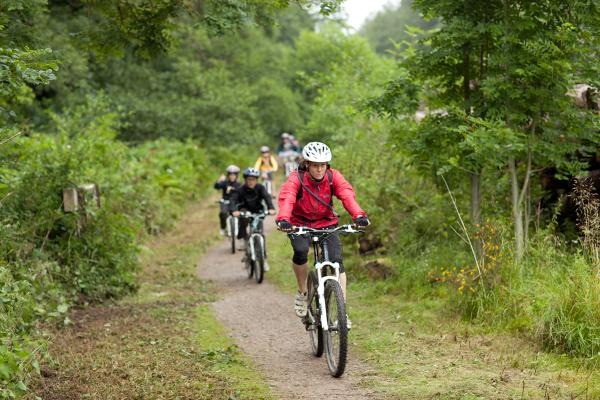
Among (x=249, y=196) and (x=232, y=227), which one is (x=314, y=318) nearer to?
(x=249, y=196)

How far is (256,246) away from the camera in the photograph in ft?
42.1

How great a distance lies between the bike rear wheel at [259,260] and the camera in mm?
12742

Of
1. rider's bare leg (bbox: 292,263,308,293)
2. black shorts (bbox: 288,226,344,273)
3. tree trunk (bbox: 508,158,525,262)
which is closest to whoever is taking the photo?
black shorts (bbox: 288,226,344,273)

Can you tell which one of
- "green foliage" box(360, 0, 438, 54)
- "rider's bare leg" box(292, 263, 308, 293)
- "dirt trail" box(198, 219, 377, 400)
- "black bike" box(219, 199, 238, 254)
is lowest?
"dirt trail" box(198, 219, 377, 400)

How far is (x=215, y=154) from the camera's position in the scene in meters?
33.6

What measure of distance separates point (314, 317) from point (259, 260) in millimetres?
5451

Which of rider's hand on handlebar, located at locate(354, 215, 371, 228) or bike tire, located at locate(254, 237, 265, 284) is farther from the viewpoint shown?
bike tire, located at locate(254, 237, 265, 284)

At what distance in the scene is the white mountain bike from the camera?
654 centimetres

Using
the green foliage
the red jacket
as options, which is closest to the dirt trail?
the red jacket

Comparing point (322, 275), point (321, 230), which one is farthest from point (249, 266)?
point (321, 230)

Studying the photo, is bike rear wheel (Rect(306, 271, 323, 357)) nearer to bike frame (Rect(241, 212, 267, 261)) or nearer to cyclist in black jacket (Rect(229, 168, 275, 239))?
bike frame (Rect(241, 212, 267, 261))

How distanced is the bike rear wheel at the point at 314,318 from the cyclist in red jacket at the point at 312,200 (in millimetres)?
158

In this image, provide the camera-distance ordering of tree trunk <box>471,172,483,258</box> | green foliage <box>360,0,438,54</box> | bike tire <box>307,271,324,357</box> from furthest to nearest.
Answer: green foliage <box>360,0,438,54</box>, tree trunk <box>471,172,483,258</box>, bike tire <box>307,271,324,357</box>

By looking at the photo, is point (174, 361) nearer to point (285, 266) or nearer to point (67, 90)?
point (285, 266)
